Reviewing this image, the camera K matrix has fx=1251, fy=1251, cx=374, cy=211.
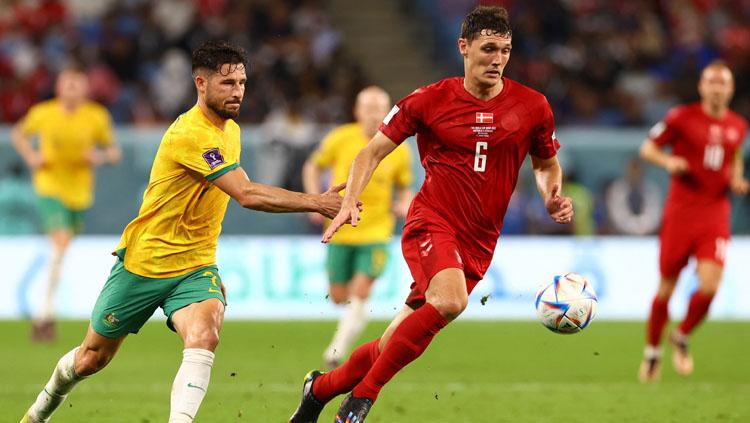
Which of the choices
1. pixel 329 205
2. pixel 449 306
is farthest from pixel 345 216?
pixel 449 306

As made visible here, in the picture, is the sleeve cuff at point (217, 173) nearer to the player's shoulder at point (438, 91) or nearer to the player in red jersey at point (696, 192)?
the player's shoulder at point (438, 91)

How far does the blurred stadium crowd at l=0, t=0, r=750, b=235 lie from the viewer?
55.0ft

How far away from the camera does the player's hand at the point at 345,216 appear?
245 inches

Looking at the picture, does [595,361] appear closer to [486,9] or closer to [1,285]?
[486,9]

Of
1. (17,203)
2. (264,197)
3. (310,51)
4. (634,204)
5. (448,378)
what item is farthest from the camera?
(310,51)

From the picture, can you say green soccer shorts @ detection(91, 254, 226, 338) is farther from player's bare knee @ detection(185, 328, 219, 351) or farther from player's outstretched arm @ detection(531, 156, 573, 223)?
player's outstretched arm @ detection(531, 156, 573, 223)

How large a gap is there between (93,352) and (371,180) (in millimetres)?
5007

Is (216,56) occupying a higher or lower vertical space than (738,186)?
higher

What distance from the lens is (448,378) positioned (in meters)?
10.3

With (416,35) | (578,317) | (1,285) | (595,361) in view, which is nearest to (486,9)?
(578,317)

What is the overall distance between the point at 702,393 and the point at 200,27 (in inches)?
440

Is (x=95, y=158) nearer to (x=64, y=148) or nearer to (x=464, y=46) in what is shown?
(x=64, y=148)

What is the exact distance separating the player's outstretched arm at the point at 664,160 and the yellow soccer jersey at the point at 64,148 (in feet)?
19.4

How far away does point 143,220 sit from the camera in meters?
6.57
